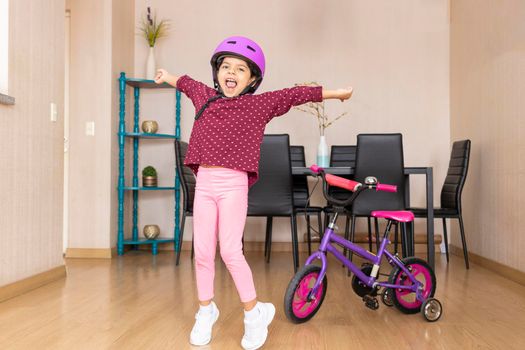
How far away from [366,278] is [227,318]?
0.61 metres

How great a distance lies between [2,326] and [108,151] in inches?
93.5

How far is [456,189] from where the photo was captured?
3939mm

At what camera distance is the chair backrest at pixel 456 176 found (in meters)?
3.90

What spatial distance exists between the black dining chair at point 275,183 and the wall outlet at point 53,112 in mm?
1300

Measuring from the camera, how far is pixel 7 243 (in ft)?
8.57

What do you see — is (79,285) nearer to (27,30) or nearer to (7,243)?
(7,243)

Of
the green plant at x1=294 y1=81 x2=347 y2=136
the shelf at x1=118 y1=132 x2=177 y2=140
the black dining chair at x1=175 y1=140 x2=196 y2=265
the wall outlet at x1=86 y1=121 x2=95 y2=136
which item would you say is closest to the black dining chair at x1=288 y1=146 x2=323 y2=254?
the green plant at x1=294 y1=81 x2=347 y2=136

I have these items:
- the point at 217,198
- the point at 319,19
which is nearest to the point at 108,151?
the point at 319,19

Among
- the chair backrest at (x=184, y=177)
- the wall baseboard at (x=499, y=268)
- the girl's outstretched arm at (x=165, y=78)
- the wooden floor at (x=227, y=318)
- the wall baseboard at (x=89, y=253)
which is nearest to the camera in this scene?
the wooden floor at (x=227, y=318)

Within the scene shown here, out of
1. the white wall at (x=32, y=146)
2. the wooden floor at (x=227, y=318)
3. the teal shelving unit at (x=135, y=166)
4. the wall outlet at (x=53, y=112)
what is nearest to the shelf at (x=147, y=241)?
the teal shelving unit at (x=135, y=166)

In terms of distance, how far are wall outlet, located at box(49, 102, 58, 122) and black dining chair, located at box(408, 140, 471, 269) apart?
2.47 meters

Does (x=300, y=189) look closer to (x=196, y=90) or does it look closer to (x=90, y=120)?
(x=90, y=120)

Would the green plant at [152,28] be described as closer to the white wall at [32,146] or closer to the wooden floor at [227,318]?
the white wall at [32,146]

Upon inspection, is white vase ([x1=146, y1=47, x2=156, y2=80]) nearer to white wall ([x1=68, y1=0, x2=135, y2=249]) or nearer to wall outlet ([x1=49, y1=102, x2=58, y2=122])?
white wall ([x1=68, y1=0, x2=135, y2=249])
